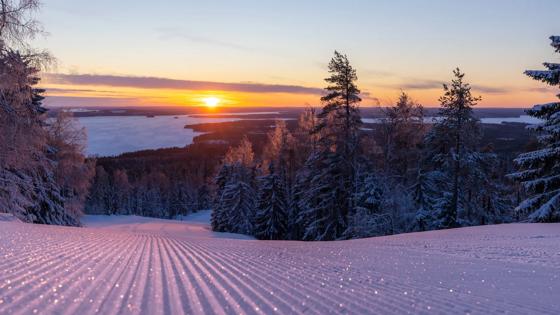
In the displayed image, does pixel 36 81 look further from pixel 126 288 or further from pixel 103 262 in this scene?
pixel 126 288

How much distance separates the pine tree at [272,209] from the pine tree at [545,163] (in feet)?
75.2

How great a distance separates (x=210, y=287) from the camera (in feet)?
18.3

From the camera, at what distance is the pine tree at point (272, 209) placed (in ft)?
129

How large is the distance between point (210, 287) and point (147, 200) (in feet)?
298

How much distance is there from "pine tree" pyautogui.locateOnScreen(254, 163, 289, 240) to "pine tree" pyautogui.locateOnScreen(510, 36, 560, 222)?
75.2 feet

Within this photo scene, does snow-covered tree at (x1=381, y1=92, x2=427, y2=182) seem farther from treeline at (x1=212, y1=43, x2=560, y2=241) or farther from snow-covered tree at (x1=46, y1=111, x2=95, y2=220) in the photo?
snow-covered tree at (x1=46, y1=111, x2=95, y2=220)

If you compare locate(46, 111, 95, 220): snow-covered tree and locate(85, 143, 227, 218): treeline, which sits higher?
locate(46, 111, 95, 220): snow-covered tree

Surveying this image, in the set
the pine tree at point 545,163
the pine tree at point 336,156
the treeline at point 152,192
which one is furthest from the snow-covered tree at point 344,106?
the treeline at point 152,192

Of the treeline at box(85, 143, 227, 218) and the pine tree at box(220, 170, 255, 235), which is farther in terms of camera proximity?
the treeline at box(85, 143, 227, 218)

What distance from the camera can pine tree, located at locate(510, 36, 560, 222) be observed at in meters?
17.4

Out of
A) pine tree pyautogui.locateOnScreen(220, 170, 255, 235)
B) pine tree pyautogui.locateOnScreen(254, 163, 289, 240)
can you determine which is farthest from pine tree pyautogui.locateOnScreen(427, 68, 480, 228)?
pine tree pyautogui.locateOnScreen(220, 170, 255, 235)

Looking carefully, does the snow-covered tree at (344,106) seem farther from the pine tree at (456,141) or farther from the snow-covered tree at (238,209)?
the snow-covered tree at (238,209)

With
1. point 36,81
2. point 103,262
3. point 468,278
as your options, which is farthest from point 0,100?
point 468,278

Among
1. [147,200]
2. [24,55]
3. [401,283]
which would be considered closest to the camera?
[401,283]
